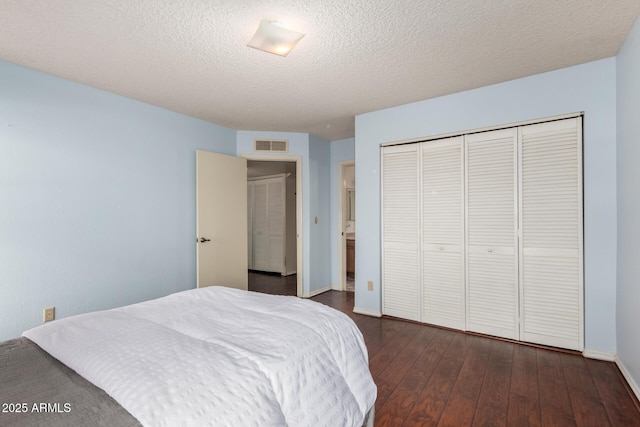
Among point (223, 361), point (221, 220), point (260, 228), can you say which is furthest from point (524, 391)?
point (260, 228)

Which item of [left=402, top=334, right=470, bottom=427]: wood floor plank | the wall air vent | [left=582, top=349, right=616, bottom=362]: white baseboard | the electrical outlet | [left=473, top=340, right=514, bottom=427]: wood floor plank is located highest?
the wall air vent

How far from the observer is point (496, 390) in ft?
6.73

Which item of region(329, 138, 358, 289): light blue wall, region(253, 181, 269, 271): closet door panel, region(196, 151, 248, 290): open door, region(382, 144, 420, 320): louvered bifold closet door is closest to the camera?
region(382, 144, 420, 320): louvered bifold closet door

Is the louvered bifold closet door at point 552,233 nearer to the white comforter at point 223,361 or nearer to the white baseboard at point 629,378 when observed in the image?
the white baseboard at point 629,378

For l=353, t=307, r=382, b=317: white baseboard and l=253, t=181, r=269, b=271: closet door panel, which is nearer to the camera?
l=353, t=307, r=382, b=317: white baseboard

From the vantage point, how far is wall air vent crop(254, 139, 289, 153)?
4398mm

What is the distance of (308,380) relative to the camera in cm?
119

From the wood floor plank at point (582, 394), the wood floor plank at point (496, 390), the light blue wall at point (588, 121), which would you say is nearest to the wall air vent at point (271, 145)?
the light blue wall at point (588, 121)

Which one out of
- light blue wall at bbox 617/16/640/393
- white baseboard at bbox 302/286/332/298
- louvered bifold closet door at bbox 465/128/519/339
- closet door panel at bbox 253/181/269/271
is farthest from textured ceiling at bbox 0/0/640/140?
closet door panel at bbox 253/181/269/271

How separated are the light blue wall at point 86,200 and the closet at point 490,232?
7.95 ft

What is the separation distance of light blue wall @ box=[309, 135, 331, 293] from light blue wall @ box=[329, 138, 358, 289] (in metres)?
0.06

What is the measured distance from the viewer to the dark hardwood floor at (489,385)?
5.85 feet

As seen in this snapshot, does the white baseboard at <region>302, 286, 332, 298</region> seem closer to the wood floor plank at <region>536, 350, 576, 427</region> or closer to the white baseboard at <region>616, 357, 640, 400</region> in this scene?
the wood floor plank at <region>536, 350, 576, 427</region>

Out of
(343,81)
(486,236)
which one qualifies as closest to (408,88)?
(343,81)
